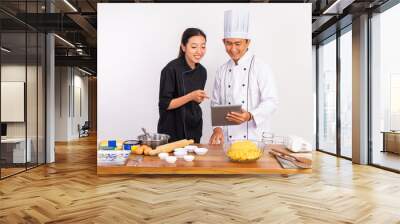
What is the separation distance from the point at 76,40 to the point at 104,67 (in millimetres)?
6667

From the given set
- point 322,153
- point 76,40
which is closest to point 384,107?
point 322,153

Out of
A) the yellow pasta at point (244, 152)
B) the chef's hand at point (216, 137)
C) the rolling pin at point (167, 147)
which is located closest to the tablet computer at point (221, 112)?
the rolling pin at point (167, 147)

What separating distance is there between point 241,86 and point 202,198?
1415mm

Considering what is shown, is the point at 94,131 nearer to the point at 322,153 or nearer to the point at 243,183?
the point at 322,153

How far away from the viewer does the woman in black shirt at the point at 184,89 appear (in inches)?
162

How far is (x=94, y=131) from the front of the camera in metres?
18.5

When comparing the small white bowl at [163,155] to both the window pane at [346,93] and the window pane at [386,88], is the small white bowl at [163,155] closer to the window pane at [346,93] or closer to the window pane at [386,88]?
the window pane at [386,88]

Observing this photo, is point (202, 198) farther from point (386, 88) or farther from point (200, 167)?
point (386, 88)

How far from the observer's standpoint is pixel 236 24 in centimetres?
315

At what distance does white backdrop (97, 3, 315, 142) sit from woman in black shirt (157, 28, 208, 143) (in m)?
0.14

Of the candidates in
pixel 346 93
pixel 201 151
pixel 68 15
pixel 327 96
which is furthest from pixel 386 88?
pixel 68 15

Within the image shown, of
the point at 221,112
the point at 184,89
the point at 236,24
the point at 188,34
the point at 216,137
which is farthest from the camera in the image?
the point at 188,34

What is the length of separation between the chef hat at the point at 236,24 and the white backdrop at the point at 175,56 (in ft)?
4.13

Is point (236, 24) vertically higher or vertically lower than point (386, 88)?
higher
